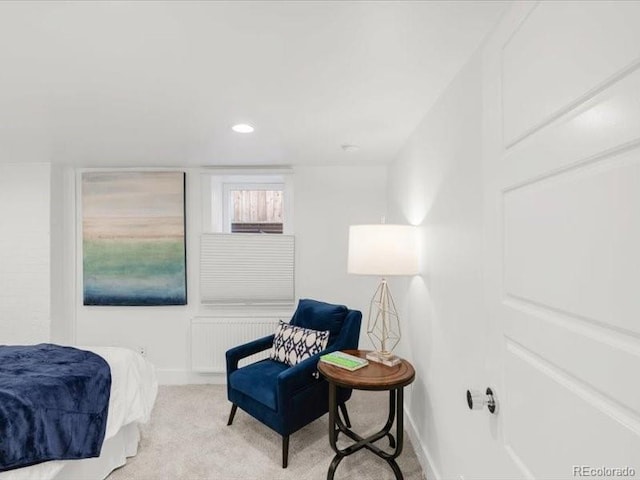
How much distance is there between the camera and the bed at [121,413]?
204 cm

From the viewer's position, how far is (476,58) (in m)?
1.45

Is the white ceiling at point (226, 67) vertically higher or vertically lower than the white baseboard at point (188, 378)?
higher

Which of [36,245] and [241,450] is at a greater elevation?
[36,245]

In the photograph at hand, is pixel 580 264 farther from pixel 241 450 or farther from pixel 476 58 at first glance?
pixel 241 450

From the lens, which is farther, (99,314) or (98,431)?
(99,314)

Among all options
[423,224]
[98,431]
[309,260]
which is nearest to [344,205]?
[309,260]

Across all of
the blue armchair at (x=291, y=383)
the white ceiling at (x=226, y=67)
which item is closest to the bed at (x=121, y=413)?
the blue armchair at (x=291, y=383)

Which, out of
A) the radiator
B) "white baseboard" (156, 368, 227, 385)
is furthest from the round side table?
"white baseboard" (156, 368, 227, 385)

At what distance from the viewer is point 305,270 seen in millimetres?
3666

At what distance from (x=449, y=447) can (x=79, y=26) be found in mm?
2444

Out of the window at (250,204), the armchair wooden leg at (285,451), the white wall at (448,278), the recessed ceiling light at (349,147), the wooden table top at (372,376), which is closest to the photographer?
the white wall at (448,278)

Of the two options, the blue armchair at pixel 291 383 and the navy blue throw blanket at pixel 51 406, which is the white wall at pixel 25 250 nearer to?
the navy blue throw blanket at pixel 51 406

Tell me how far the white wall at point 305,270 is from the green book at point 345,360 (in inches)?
52.2

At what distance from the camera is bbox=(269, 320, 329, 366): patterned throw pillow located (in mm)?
2656
